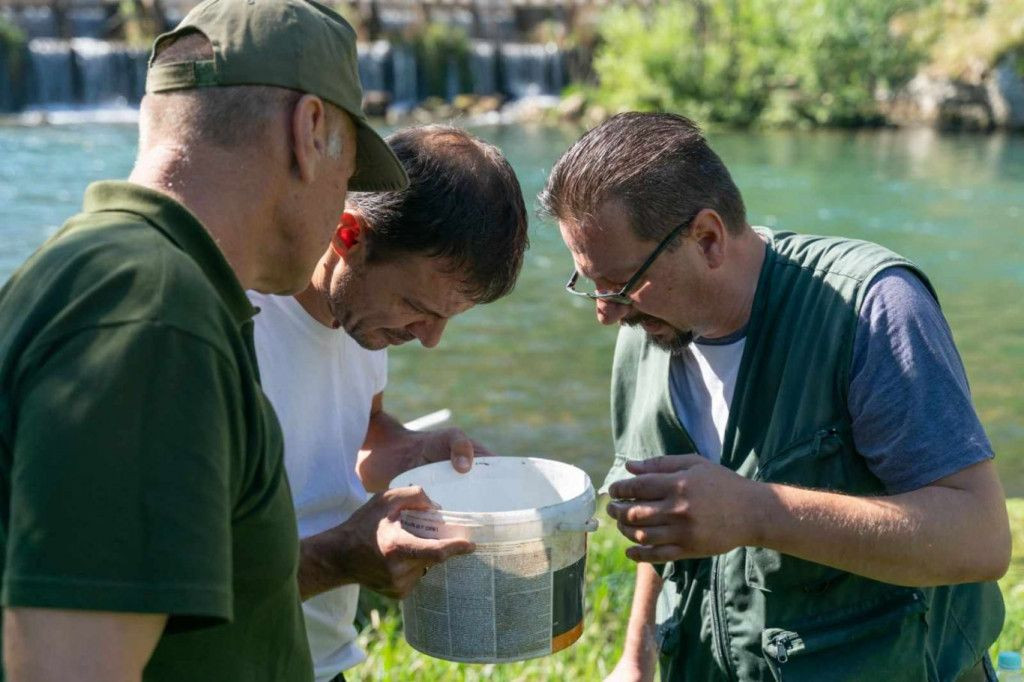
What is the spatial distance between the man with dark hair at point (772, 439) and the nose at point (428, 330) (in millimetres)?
415

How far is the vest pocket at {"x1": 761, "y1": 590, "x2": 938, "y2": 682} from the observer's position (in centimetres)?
265

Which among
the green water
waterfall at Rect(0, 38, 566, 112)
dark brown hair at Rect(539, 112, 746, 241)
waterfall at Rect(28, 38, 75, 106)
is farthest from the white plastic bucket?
waterfall at Rect(28, 38, 75, 106)

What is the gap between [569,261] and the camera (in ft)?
49.0

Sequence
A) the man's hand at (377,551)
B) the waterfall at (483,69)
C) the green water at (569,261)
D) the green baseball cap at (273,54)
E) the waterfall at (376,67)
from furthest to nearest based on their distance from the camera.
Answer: the waterfall at (483,69) < the waterfall at (376,67) < the green water at (569,261) < the man's hand at (377,551) < the green baseball cap at (273,54)

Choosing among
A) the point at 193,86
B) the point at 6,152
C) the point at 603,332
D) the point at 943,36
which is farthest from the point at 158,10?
the point at 193,86

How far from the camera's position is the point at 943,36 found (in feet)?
103

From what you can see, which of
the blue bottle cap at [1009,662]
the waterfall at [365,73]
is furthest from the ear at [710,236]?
the waterfall at [365,73]

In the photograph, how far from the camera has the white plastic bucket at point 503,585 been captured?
2406 mm

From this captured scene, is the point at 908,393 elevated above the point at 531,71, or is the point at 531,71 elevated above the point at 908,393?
the point at 908,393

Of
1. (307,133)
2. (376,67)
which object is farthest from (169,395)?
(376,67)

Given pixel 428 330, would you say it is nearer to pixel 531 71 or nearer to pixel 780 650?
pixel 780 650

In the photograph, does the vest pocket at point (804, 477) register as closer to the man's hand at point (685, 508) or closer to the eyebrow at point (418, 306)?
the man's hand at point (685, 508)

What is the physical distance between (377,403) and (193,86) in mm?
1530

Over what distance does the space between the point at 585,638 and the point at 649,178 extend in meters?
2.38
